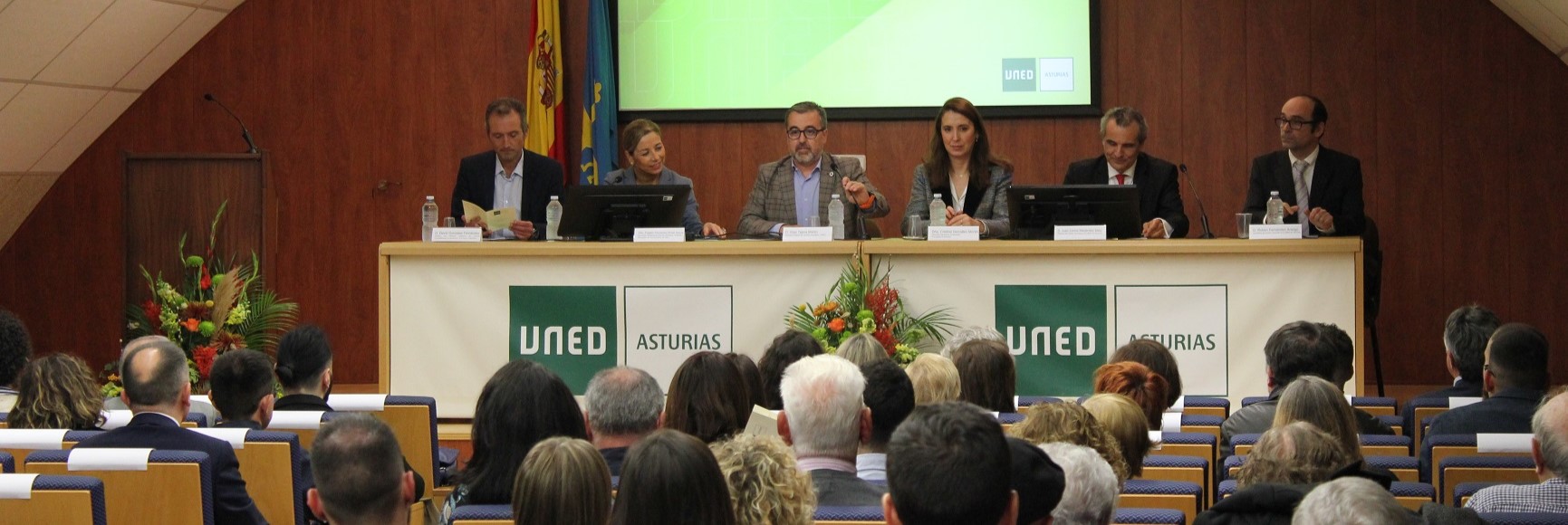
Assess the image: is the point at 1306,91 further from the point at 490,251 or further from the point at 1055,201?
the point at 490,251

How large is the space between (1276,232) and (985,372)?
2.38 metres

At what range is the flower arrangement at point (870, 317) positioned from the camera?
5996 mm

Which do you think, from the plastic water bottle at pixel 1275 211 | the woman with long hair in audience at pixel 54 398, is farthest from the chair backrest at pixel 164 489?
the plastic water bottle at pixel 1275 211

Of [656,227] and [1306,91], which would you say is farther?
[1306,91]

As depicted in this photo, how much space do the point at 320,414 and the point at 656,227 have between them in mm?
2649

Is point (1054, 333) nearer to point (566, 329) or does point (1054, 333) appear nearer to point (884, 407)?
point (566, 329)

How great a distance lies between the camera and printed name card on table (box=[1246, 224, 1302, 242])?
20.0 feet

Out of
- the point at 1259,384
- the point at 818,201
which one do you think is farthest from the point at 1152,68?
the point at 1259,384

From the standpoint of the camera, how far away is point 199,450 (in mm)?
3385

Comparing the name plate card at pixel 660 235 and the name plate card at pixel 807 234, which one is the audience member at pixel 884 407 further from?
the name plate card at pixel 660 235

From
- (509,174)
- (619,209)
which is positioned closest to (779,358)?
(619,209)

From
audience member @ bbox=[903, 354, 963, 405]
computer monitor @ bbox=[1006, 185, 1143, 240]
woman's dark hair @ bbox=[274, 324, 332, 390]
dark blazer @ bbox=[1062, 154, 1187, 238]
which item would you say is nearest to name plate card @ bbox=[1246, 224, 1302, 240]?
computer monitor @ bbox=[1006, 185, 1143, 240]

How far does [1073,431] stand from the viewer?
314 centimetres

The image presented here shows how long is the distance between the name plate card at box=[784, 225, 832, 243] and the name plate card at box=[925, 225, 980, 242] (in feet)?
1.32
